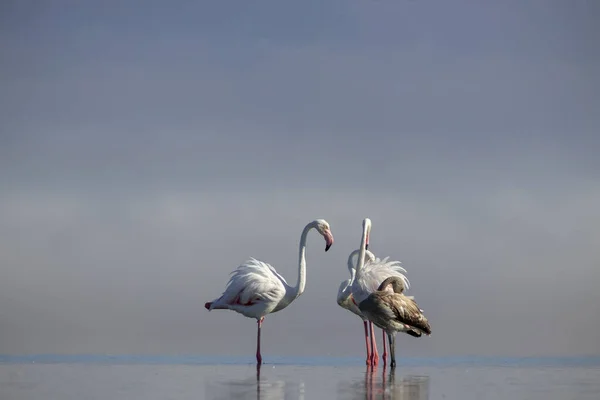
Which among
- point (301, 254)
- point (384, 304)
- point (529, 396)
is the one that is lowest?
point (529, 396)

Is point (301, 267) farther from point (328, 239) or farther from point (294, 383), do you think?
point (294, 383)

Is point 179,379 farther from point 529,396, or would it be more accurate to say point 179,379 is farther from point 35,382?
point 529,396

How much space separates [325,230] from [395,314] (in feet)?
15.8

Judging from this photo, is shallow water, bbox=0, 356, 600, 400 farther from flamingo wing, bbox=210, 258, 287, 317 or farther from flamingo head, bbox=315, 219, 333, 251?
flamingo head, bbox=315, 219, 333, 251

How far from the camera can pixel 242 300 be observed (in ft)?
75.8

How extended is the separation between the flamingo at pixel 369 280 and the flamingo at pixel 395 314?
1864 mm

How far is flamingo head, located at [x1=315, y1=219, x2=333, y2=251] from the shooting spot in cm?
2350

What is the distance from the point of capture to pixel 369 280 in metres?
21.8

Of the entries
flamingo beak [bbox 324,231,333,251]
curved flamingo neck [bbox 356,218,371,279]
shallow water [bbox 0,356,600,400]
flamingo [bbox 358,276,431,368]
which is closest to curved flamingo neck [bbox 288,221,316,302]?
flamingo beak [bbox 324,231,333,251]

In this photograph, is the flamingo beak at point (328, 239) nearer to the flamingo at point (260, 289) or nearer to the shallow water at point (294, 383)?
the flamingo at point (260, 289)

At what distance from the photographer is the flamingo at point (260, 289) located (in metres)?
22.8

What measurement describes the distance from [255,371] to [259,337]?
3135 millimetres

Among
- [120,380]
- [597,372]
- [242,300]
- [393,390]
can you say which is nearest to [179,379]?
[120,380]

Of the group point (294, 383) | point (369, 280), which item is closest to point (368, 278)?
point (369, 280)
